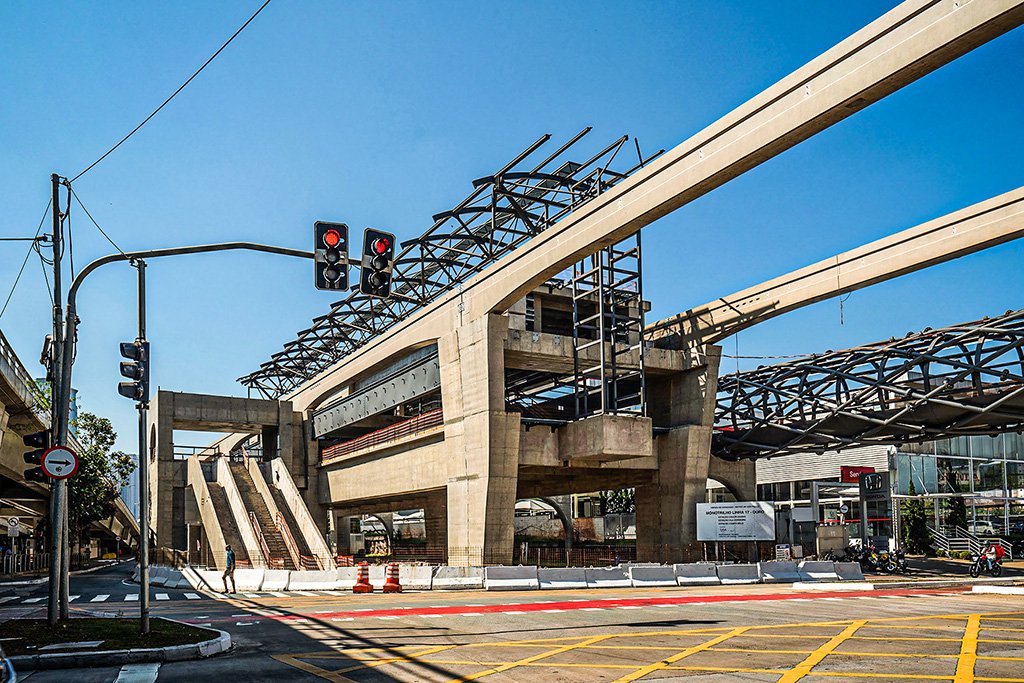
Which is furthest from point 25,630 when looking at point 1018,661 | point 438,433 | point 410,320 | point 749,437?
point 749,437

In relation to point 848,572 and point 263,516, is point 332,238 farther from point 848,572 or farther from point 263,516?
point 263,516

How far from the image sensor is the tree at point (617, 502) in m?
76.2

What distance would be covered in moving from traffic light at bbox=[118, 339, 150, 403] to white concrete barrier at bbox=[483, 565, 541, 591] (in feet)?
58.6

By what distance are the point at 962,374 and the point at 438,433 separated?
71.4 ft

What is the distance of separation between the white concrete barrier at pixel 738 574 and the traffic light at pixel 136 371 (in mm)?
24485

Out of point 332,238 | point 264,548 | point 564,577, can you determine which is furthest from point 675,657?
point 264,548

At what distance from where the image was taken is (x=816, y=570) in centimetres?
3534

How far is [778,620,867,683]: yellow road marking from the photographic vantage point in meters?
11.4

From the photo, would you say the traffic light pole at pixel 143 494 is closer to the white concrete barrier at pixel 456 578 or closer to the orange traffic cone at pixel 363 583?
the orange traffic cone at pixel 363 583

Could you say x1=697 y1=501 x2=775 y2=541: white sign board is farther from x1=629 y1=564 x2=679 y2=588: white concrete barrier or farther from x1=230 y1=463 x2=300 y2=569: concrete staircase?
x1=230 y1=463 x2=300 y2=569: concrete staircase

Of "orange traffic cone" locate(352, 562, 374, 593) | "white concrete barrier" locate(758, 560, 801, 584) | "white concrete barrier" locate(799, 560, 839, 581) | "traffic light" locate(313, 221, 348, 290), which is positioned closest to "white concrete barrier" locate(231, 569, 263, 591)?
"orange traffic cone" locate(352, 562, 374, 593)

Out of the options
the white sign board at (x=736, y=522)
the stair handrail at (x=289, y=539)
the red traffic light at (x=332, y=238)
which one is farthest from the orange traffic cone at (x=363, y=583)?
the red traffic light at (x=332, y=238)

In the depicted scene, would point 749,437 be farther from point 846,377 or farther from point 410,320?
point 410,320

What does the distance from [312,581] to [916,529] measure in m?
39.2
